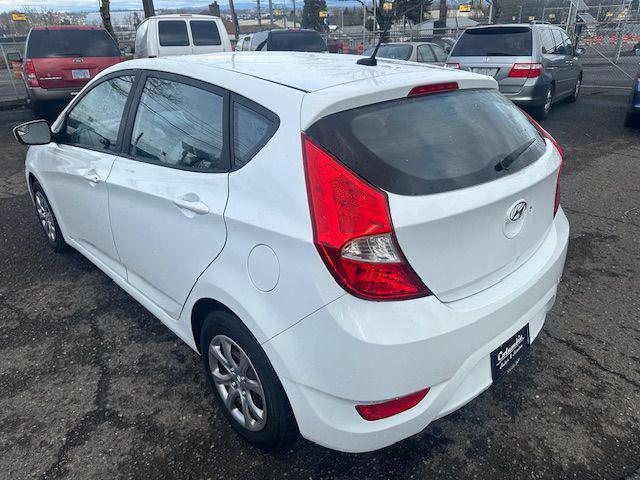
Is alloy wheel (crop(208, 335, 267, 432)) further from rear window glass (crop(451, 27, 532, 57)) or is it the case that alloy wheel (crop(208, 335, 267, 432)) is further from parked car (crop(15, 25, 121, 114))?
parked car (crop(15, 25, 121, 114))

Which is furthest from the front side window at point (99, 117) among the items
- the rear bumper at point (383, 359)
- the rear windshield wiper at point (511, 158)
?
the rear windshield wiper at point (511, 158)

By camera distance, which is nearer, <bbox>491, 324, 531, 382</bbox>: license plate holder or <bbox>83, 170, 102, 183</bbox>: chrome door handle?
<bbox>491, 324, 531, 382</bbox>: license plate holder

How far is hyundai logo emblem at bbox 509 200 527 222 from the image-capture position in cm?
193

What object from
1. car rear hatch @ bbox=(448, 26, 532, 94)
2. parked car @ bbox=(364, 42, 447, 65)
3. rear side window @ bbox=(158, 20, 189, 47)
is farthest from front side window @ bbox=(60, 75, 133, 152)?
rear side window @ bbox=(158, 20, 189, 47)

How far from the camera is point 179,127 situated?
2.34m

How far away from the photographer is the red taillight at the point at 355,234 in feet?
5.20

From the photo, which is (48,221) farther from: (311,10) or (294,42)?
(311,10)

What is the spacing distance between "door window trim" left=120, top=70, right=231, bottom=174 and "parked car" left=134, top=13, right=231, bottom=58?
9.57 m

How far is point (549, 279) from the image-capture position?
219 centimetres

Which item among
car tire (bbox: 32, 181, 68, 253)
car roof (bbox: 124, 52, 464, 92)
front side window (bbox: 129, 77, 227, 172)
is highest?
car roof (bbox: 124, 52, 464, 92)

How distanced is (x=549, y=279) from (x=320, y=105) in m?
1.33

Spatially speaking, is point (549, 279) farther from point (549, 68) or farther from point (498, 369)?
point (549, 68)

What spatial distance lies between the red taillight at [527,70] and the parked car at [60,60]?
7.89 metres

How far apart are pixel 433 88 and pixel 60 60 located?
964 centimetres
